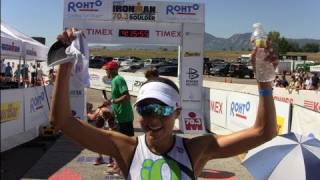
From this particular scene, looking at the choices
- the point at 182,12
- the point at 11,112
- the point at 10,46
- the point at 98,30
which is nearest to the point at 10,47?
the point at 10,46

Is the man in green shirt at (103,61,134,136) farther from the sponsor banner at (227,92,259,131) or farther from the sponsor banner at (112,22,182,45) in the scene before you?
the sponsor banner at (112,22,182,45)

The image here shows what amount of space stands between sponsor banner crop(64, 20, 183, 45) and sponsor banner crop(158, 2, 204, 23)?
44 cm

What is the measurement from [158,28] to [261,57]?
14741 millimetres

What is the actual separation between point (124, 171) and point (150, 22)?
14500mm

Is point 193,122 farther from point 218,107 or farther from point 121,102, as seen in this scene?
point 121,102

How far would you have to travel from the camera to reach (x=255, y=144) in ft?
9.72

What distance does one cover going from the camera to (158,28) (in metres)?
17.3

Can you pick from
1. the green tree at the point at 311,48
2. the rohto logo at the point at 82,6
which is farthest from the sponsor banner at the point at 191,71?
the green tree at the point at 311,48

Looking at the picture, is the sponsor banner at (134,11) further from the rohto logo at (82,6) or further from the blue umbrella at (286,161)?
the blue umbrella at (286,161)

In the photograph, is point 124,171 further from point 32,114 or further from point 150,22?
point 150,22

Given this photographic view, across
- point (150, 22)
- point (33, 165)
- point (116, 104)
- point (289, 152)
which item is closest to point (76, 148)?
point (33, 165)

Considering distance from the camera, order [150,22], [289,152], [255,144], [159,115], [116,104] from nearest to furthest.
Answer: [159,115], [255,144], [289,152], [116,104], [150,22]

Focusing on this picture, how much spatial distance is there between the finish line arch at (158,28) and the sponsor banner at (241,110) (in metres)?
1.48

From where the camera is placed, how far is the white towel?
2846 mm
